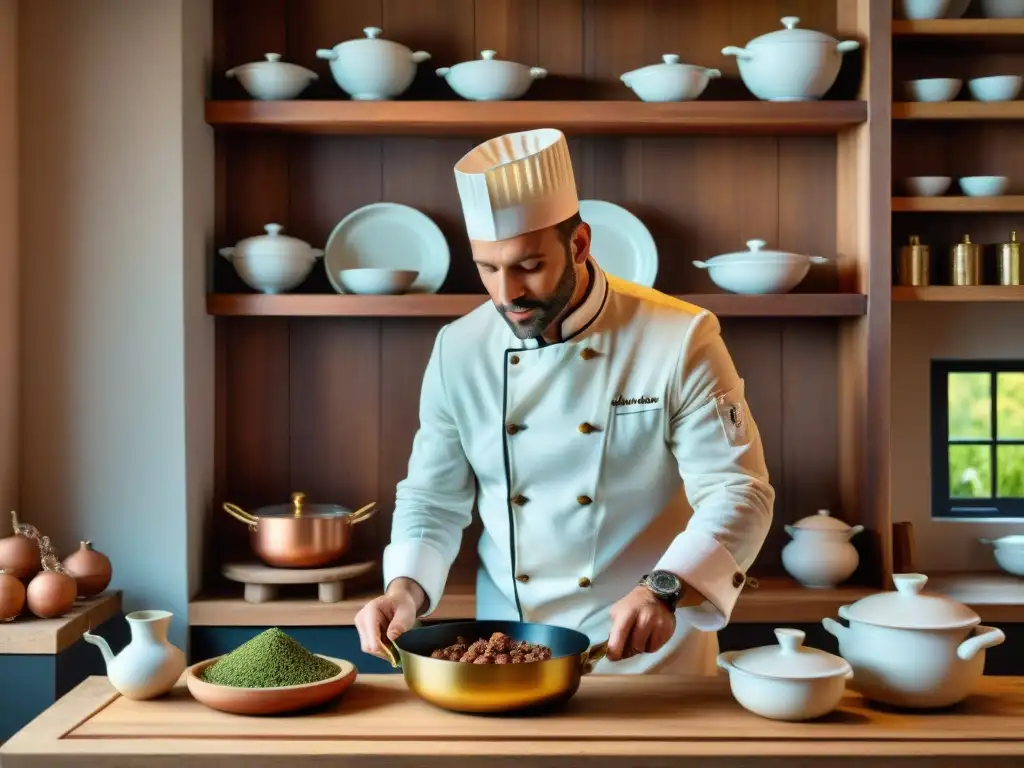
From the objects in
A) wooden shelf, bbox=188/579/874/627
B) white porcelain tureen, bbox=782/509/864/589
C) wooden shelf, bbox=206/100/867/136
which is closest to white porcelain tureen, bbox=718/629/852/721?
wooden shelf, bbox=188/579/874/627

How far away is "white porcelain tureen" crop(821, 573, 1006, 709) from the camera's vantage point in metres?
1.71

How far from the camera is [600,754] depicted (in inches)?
61.4

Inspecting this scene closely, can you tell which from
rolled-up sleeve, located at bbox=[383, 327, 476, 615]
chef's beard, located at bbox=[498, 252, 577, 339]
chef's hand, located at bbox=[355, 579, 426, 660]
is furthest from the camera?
rolled-up sleeve, located at bbox=[383, 327, 476, 615]

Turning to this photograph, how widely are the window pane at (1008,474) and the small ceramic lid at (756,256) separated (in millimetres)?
969

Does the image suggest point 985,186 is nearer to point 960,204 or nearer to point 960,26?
point 960,204

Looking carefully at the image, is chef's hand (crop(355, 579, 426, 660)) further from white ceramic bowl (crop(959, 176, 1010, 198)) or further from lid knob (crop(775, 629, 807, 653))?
white ceramic bowl (crop(959, 176, 1010, 198))

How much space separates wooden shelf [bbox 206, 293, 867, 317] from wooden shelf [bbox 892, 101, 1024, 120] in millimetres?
520

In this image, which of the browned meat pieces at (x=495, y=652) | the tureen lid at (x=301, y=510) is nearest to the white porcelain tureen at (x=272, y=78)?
the tureen lid at (x=301, y=510)

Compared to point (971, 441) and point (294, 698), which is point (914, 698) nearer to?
point (294, 698)

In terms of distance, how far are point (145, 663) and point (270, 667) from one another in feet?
0.66

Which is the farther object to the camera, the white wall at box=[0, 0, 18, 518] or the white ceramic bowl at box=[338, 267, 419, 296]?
the white ceramic bowl at box=[338, 267, 419, 296]

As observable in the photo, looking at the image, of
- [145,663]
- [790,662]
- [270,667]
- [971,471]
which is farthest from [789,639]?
[971,471]

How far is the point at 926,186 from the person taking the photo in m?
3.26

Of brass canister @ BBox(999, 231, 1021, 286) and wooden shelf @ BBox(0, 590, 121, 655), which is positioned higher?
brass canister @ BBox(999, 231, 1021, 286)
